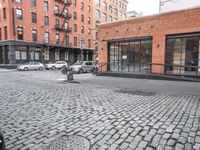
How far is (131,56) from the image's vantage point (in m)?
16.5

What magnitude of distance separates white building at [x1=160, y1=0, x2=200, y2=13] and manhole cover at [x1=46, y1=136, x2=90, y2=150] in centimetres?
1611

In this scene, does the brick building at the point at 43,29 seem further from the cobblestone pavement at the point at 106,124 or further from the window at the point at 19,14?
the cobblestone pavement at the point at 106,124

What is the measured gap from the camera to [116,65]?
17.5 meters

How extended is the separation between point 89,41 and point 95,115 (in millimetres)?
43613

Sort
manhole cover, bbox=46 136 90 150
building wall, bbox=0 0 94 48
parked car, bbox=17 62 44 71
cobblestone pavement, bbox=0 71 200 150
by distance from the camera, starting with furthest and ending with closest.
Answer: building wall, bbox=0 0 94 48, parked car, bbox=17 62 44 71, cobblestone pavement, bbox=0 71 200 150, manhole cover, bbox=46 136 90 150

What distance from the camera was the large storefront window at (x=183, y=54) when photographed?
1305 centimetres

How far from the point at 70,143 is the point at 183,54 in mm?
12865

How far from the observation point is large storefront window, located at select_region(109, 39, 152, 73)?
15438 millimetres

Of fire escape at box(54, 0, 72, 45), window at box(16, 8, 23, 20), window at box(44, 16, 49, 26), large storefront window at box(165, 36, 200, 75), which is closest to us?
large storefront window at box(165, 36, 200, 75)

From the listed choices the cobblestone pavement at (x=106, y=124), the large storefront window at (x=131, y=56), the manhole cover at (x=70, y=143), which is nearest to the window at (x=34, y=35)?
the large storefront window at (x=131, y=56)

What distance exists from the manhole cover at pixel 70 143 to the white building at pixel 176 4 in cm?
1611

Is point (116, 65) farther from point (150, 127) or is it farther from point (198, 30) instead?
point (150, 127)

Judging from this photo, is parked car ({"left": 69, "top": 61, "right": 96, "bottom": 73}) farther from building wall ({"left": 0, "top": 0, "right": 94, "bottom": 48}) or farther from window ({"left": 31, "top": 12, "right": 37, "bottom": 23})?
window ({"left": 31, "top": 12, "right": 37, "bottom": 23})

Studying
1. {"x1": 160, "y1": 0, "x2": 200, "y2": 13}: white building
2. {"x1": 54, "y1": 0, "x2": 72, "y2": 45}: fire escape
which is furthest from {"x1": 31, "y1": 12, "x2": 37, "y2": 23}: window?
{"x1": 160, "y1": 0, "x2": 200, "y2": 13}: white building
